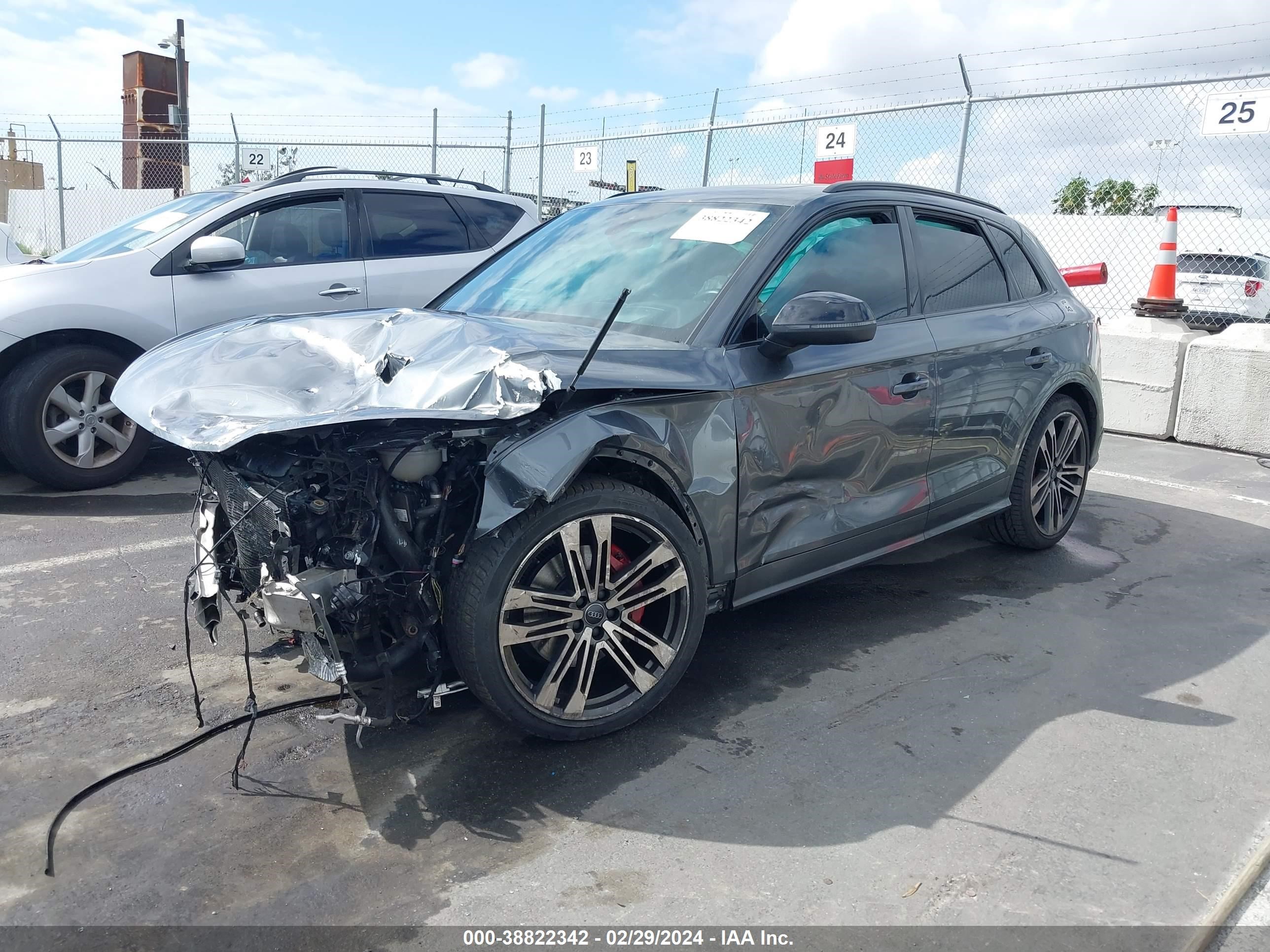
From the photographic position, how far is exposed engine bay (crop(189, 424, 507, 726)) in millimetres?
2625

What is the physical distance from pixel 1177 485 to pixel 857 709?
14.3 ft

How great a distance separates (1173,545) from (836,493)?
2746 millimetres

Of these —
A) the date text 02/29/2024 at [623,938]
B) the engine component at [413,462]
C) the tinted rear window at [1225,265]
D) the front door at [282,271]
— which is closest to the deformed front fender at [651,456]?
the engine component at [413,462]

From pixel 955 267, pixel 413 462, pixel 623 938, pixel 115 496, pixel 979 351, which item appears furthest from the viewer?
pixel 115 496

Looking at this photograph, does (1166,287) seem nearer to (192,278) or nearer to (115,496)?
(192,278)

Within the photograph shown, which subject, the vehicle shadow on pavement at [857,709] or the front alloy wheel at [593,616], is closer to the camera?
the vehicle shadow on pavement at [857,709]

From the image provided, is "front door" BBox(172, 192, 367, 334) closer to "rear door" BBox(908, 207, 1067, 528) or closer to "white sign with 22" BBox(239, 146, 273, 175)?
"rear door" BBox(908, 207, 1067, 528)

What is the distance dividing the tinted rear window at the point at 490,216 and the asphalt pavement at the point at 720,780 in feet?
12.1

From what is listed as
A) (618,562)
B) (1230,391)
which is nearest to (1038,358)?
(618,562)

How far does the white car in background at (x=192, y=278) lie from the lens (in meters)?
5.59

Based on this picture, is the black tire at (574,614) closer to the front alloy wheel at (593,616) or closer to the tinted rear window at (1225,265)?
the front alloy wheel at (593,616)

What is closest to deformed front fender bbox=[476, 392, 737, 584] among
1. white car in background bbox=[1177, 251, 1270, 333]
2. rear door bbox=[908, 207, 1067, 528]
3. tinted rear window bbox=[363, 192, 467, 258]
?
rear door bbox=[908, 207, 1067, 528]

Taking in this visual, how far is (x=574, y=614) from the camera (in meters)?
2.93

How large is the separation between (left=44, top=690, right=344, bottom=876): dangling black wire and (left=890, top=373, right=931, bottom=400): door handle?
223 centimetres
